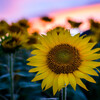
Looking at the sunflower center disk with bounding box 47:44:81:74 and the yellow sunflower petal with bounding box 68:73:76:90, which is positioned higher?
the sunflower center disk with bounding box 47:44:81:74

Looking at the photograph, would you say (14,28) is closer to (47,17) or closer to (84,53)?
(84,53)

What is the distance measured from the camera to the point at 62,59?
4.86 ft

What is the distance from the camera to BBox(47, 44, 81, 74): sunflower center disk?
4.51 feet

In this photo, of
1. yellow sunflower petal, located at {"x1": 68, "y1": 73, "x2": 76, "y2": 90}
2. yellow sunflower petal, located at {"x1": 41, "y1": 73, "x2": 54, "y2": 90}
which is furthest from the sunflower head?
yellow sunflower petal, located at {"x1": 68, "y1": 73, "x2": 76, "y2": 90}

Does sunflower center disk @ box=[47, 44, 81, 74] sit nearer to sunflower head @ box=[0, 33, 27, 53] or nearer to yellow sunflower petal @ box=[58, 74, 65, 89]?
yellow sunflower petal @ box=[58, 74, 65, 89]

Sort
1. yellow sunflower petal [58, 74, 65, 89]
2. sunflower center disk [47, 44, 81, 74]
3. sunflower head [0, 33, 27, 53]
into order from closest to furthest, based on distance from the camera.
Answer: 1. yellow sunflower petal [58, 74, 65, 89]
2. sunflower center disk [47, 44, 81, 74]
3. sunflower head [0, 33, 27, 53]

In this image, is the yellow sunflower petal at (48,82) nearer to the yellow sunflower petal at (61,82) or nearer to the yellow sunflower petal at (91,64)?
the yellow sunflower petal at (61,82)

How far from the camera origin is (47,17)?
749cm

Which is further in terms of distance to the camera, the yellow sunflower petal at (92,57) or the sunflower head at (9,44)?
the sunflower head at (9,44)

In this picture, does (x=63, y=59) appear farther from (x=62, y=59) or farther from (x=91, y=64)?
(x=91, y=64)

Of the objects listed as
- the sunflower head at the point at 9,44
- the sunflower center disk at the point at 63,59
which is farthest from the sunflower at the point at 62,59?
the sunflower head at the point at 9,44

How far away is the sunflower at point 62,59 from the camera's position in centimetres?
129

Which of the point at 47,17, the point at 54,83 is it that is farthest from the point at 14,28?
the point at 47,17

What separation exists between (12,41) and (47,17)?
5.58 meters
